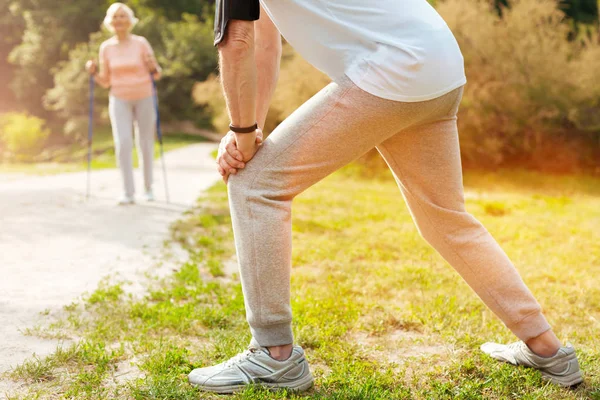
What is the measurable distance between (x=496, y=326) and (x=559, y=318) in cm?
48

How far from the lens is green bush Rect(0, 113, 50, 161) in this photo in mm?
30156

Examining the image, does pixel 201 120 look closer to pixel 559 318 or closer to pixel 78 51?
pixel 78 51

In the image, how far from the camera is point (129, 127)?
273 inches

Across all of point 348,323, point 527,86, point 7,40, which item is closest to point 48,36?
point 7,40

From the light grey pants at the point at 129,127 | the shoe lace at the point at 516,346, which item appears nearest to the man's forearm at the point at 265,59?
the shoe lace at the point at 516,346

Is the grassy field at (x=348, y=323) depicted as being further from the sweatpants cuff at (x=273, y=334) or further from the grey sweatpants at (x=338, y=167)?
the grey sweatpants at (x=338, y=167)

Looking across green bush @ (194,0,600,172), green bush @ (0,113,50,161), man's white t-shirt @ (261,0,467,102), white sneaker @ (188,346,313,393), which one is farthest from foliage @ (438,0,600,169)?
green bush @ (0,113,50,161)

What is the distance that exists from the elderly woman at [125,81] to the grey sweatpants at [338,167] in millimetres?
5178

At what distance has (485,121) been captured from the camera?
12.1m

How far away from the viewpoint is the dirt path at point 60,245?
2.98 meters

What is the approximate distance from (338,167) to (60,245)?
3281 mm

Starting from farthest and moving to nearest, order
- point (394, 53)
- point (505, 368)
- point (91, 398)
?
point (505, 368)
point (91, 398)
point (394, 53)

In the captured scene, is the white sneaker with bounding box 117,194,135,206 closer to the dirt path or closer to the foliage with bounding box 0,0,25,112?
the dirt path

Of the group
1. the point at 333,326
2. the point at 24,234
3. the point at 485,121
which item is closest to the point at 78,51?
the point at 485,121
